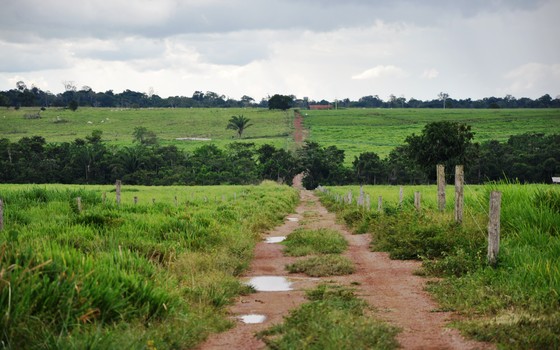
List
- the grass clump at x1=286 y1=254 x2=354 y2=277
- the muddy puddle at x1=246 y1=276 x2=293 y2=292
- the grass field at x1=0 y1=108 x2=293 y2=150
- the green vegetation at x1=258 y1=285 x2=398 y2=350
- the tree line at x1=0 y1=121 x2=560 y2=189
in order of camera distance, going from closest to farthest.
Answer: the green vegetation at x1=258 y1=285 x2=398 y2=350 → the muddy puddle at x1=246 y1=276 x2=293 y2=292 → the grass clump at x1=286 y1=254 x2=354 y2=277 → the tree line at x1=0 y1=121 x2=560 y2=189 → the grass field at x1=0 y1=108 x2=293 y2=150

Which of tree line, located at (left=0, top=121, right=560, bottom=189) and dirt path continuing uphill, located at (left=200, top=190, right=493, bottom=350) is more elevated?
dirt path continuing uphill, located at (left=200, top=190, right=493, bottom=350)

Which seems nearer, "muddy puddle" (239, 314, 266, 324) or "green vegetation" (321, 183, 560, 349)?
"green vegetation" (321, 183, 560, 349)

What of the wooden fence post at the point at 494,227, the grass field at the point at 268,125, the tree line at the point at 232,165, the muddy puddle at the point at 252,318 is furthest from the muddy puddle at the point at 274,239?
the grass field at the point at 268,125

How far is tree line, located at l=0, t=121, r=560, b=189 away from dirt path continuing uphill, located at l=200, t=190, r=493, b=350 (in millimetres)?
61135

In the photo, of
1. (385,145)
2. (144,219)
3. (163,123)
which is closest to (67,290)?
(144,219)

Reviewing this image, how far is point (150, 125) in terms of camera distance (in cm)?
13750

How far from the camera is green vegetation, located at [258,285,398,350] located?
257 inches

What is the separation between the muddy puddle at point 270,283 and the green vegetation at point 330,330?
212 centimetres

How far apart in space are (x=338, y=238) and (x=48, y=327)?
10.7 meters

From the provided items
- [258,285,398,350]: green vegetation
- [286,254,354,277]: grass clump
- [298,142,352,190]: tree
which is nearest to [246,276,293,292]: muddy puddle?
[286,254,354,277]: grass clump

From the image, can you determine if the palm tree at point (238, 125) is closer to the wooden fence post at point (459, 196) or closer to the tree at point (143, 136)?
the tree at point (143, 136)

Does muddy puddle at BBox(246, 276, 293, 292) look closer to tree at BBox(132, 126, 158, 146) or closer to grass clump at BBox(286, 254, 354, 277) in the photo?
grass clump at BBox(286, 254, 354, 277)

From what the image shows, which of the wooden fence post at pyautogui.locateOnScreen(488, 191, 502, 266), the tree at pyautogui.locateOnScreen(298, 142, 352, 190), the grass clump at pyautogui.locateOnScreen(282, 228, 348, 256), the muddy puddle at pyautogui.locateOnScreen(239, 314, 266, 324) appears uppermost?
the wooden fence post at pyautogui.locateOnScreen(488, 191, 502, 266)

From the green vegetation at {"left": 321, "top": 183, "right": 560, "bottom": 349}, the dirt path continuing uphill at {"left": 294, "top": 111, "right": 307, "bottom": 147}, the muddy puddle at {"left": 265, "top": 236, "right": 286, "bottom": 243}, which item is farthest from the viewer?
the dirt path continuing uphill at {"left": 294, "top": 111, "right": 307, "bottom": 147}
